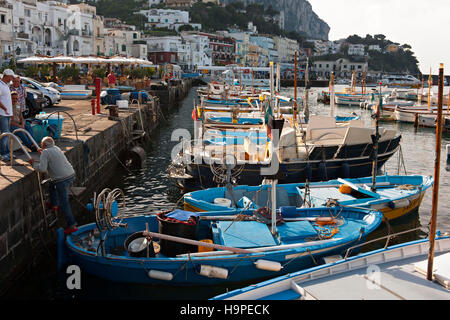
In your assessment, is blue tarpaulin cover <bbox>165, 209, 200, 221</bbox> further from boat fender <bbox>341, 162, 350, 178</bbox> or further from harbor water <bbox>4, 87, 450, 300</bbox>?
boat fender <bbox>341, 162, 350, 178</bbox>

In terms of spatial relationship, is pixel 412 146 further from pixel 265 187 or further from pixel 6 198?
pixel 6 198

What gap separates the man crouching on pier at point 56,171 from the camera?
29.7ft

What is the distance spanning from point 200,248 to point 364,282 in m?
3.45

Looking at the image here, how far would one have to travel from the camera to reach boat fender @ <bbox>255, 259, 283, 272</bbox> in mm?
8234

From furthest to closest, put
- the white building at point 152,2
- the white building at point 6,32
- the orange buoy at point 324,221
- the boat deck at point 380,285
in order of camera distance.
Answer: the white building at point 152,2 < the white building at point 6,32 < the orange buoy at point 324,221 < the boat deck at point 380,285

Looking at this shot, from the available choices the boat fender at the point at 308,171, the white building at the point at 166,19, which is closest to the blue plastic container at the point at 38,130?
the boat fender at the point at 308,171

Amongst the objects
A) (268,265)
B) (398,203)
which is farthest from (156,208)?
(398,203)

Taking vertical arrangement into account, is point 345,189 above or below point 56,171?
below

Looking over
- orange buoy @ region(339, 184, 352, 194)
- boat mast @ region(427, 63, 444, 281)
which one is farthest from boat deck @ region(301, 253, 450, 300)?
orange buoy @ region(339, 184, 352, 194)

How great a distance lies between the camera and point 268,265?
324 inches

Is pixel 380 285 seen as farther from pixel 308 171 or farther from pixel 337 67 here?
pixel 337 67

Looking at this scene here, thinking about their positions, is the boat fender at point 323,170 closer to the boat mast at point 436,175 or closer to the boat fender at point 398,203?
the boat fender at point 398,203

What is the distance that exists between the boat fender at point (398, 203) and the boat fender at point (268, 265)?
5369 millimetres
